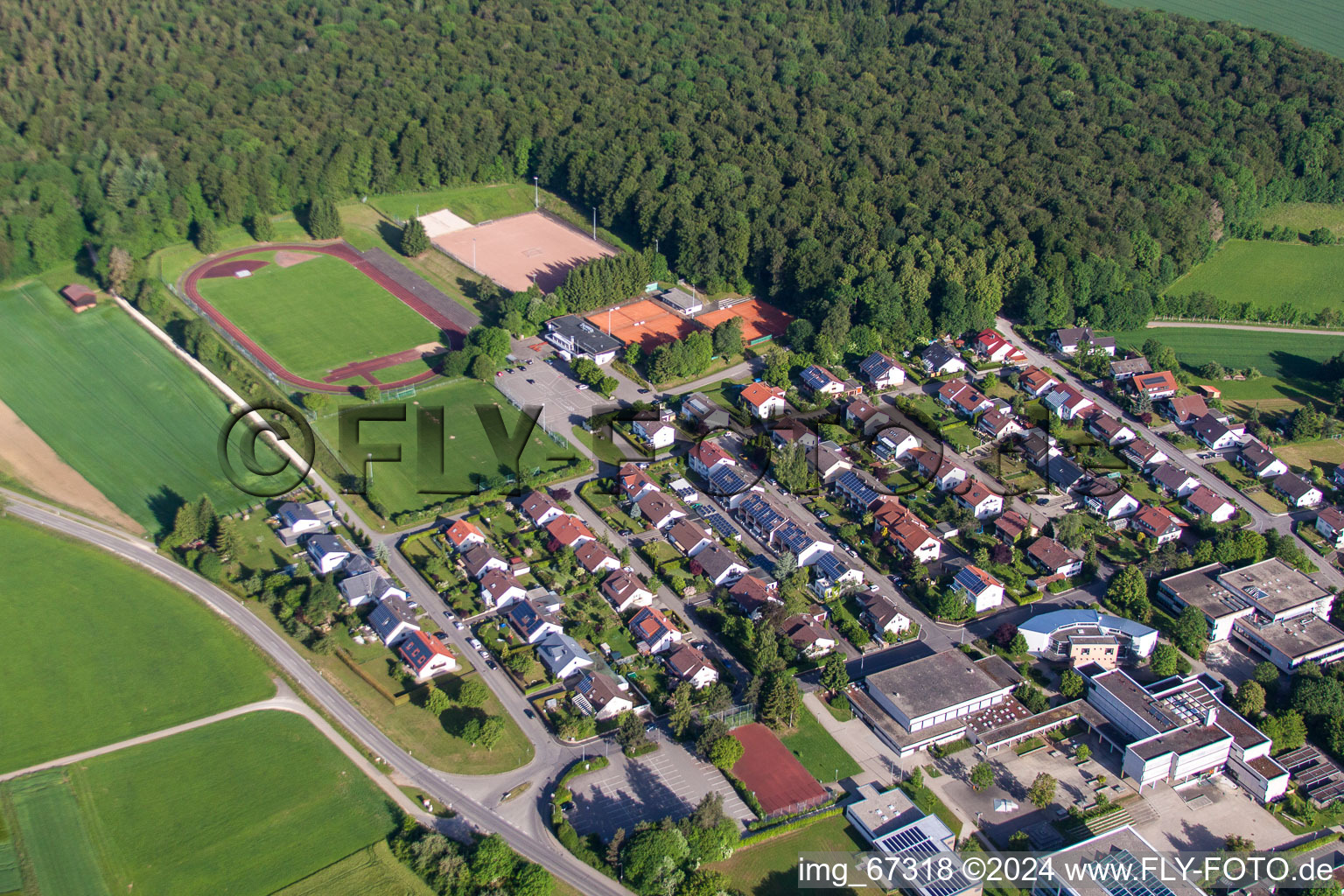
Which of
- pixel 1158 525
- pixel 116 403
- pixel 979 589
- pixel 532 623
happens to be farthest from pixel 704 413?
pixel 116 403

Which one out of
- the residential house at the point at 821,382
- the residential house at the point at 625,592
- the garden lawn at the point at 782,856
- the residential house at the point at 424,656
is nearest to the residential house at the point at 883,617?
the residential house at the point at 625,592

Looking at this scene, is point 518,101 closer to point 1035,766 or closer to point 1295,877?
point 1035,766

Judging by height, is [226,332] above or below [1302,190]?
below

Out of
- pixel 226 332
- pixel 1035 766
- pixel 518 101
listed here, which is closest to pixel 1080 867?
pixel 1035 766

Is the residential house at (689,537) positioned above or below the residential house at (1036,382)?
below

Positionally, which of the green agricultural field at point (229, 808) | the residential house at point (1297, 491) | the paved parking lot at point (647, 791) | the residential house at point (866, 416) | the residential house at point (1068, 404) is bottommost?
the green agricultural field at point (229, 808)

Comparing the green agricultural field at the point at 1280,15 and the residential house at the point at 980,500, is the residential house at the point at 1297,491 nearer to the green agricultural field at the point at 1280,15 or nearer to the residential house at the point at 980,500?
the residential house at the point at 980,500
